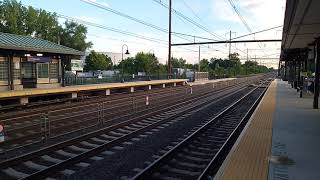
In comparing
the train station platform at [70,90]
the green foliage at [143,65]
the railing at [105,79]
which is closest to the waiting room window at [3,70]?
the train station platform at [70,90]

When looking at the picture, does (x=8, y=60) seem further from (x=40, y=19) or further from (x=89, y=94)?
(x=40, y=19)

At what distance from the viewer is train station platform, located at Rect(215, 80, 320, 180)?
8102 mm

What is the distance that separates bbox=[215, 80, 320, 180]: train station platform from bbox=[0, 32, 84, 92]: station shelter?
1697 cm

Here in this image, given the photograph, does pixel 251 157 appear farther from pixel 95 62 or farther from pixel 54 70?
pixel 95 62

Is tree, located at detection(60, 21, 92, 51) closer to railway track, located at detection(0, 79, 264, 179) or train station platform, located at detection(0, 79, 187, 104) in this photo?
train station platform, located at detection(0, 79, 187, 104)

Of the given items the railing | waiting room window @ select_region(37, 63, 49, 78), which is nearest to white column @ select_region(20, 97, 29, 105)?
waiting room window @ select_region(37, 63, 49, 78)

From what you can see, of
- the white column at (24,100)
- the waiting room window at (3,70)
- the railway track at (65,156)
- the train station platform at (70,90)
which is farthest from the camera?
the waiting room window at (3,70)

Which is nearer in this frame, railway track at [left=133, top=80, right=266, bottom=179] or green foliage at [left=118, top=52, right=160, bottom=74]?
railway track at [left=133, top=80, right=266, bottom=179]

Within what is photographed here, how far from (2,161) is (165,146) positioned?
4883 millimetres

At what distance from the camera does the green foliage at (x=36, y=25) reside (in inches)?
2835

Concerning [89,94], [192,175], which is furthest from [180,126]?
[89,94]

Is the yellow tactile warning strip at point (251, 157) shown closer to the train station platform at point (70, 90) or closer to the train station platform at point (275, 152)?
the train station platform at point (275, 152)

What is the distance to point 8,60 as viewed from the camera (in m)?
25.7

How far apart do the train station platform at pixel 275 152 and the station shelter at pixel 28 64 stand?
55.7ft
